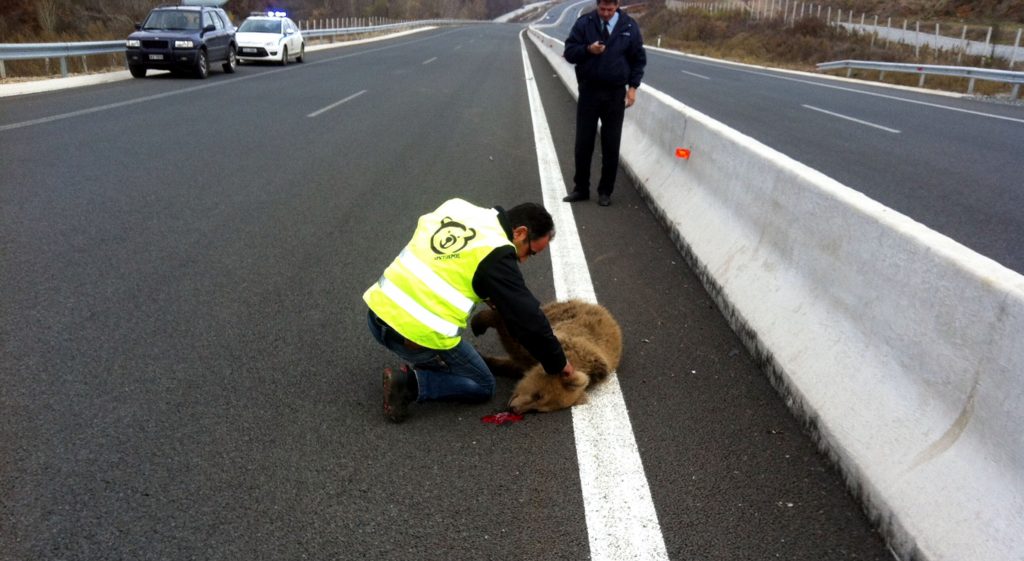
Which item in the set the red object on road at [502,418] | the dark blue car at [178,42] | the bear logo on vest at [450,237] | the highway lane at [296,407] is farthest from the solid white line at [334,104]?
the red object on road at [502,418]

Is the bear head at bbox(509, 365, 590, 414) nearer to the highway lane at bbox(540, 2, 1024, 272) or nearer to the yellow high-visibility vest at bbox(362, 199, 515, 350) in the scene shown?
the yellow high-visibility vest at bbox(362, 199, 515, 350)

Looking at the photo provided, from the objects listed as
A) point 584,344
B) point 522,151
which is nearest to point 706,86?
point 522,151

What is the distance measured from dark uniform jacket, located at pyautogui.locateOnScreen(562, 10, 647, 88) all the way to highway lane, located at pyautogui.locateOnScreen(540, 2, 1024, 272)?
298 centimetres

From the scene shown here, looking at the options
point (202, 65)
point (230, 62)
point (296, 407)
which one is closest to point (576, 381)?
point (296, 407)

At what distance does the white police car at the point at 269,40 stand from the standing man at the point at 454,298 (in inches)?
893

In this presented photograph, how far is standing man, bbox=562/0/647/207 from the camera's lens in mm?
7738

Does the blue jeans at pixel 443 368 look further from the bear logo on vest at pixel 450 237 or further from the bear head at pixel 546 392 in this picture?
the bear logo on vest at pixel 450 237

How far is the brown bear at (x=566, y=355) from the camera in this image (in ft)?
12.3

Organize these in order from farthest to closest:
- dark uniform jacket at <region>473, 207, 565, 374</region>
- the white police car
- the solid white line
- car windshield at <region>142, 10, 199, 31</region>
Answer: the white police car < car windshield at <region>142, 10, 199, 31</region> < the solid white line < dark uniform jacket at <region>473, 207, 565, 374</region>

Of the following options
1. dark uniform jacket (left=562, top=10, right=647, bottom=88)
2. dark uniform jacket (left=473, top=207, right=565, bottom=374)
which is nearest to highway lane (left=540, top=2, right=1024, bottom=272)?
dark uniform jacket (left=562, top=10, right=647, bottom=88)

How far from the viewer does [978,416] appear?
2.55 meters

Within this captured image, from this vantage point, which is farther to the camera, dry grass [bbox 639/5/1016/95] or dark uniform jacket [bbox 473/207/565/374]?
dry grass [bbox 639/5/1016/95]

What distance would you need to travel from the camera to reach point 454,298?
141 inches

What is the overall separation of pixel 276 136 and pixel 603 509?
9375mm
